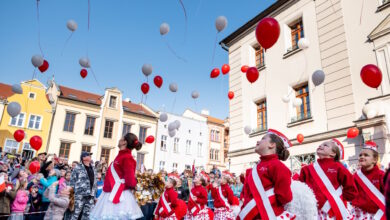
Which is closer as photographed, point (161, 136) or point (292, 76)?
point (292, 76)

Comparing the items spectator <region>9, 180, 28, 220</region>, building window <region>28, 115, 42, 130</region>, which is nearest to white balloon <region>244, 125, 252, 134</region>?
spectator <region>9, 180, 28, 220</region>

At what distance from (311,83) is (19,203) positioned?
1162cm

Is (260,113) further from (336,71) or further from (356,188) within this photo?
(356,188)

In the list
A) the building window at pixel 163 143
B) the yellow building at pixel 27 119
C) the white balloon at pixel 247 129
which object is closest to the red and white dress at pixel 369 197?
the white balloon at pixel 247 129

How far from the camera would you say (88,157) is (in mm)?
6473

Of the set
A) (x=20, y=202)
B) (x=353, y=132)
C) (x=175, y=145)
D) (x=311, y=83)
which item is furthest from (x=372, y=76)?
(x=175, y=145)

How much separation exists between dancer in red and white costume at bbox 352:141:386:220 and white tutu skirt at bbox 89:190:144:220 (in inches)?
134

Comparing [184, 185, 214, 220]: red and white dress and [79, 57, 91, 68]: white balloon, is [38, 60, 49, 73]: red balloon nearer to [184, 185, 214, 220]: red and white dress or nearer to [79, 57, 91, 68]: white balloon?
[79, 57, 91, 68]: white balloon

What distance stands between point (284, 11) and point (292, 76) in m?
3.91

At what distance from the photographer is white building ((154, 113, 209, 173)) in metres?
34.0

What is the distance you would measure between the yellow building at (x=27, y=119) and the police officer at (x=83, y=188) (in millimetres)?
24266

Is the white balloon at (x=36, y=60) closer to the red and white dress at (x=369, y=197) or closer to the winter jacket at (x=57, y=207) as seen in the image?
the winter jacket at (x=57, y=207)

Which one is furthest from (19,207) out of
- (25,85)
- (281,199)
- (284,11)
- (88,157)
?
(25,85)

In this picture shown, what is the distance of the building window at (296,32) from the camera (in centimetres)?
1350
